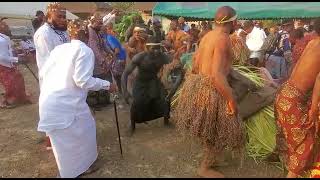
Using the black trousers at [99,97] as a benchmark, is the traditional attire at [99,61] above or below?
above

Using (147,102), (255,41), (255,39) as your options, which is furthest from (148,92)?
(255,39)

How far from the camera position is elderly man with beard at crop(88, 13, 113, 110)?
23.2 feet

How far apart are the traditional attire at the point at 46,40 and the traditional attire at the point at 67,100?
0.84 meters

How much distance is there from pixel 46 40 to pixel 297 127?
3329 mm

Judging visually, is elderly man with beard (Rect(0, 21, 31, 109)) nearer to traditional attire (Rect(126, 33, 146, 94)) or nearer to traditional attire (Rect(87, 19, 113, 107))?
traditional attire (Rect(87, 19, 113, 107))

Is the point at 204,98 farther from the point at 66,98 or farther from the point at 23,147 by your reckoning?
the point at 23,147

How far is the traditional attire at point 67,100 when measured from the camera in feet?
13.8

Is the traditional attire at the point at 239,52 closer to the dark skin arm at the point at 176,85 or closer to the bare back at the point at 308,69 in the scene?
the dark skin arm at the point at 176,85

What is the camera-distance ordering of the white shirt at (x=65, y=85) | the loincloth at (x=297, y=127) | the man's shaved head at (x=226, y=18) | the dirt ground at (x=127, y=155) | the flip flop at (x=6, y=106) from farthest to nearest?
the flip flop at (x=6, y=106) < the dirt ground at (x=127, y=155) < the white shirt at (x=65, y=85) < the man's shaved head at (x=226, y=18) < the loincloth at (x=297, y=127)

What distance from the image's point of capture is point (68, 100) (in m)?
4.28

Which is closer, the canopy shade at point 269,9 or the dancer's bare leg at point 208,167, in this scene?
the dancer's bare leg at point 208,167

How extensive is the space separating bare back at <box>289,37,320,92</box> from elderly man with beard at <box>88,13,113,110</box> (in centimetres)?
408

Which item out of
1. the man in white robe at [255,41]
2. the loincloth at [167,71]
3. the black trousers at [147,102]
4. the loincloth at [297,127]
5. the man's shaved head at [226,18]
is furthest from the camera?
the man in white robe at [255,41]

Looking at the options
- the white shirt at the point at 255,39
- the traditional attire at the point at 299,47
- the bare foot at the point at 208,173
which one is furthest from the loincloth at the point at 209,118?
the white shirt at the point at 255,39
